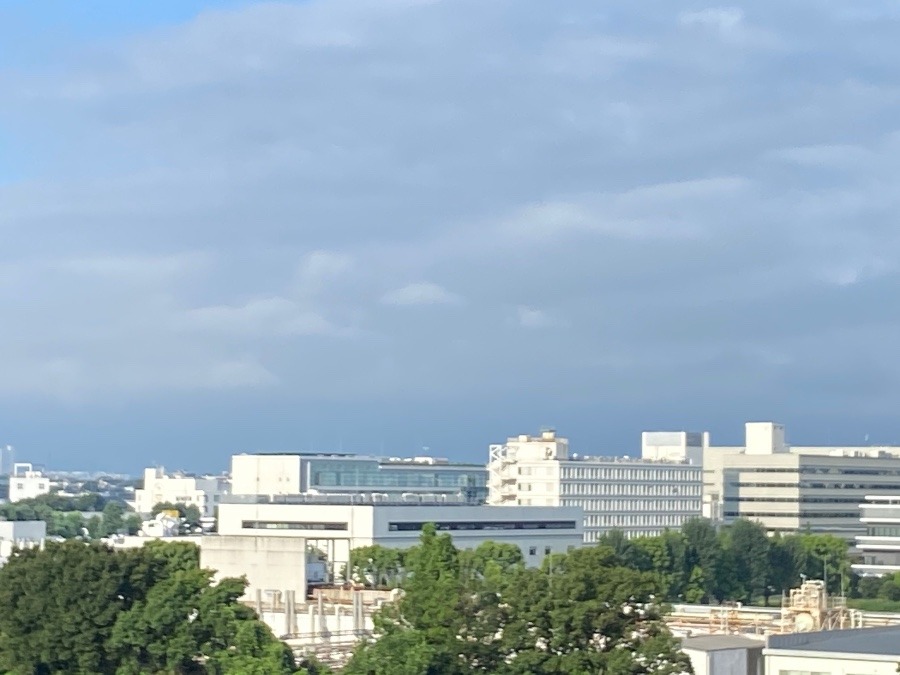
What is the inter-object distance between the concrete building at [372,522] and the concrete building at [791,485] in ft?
121

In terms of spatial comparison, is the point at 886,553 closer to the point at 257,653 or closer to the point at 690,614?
the point at 690,614

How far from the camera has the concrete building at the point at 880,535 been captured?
461 feet

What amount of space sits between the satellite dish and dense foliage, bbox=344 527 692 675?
1263 cm

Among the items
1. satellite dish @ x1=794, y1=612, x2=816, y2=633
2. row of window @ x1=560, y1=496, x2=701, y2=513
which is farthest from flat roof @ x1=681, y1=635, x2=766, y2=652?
row of window @ x1=560, y1=496, x2=701, y2=513

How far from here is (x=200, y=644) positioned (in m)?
42.6

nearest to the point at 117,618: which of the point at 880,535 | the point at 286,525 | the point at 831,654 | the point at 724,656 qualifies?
the point at 724,656

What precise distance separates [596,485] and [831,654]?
108930 mm

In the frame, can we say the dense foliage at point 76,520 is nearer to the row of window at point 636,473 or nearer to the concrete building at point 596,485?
the concrete building at point 596,485

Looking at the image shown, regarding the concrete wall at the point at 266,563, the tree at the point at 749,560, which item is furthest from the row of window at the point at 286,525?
the concrete wall at the point at 266,563

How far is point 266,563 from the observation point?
72.7 metres

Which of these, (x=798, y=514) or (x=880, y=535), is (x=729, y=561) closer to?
(x=880, y=535)

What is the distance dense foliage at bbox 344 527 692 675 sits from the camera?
3734 centimetres

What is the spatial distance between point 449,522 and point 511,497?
85.3 ft

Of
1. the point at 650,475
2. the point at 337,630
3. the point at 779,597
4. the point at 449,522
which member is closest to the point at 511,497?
the point at 650,475
